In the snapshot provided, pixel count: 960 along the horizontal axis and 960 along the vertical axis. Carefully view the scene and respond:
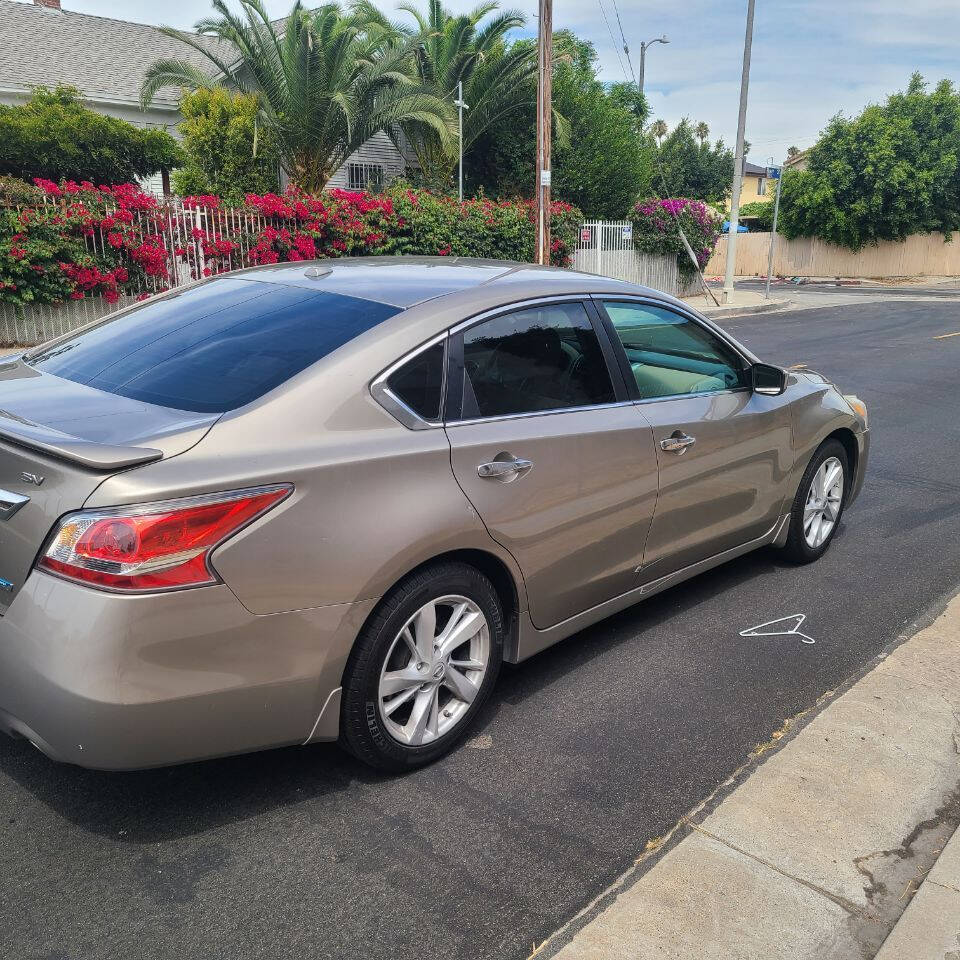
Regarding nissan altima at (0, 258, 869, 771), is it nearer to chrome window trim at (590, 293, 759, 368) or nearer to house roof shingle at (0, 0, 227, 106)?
chrome window trim at (590, 293, 759, 368)

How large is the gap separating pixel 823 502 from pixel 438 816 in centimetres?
313

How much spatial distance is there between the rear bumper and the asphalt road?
350 millimetres

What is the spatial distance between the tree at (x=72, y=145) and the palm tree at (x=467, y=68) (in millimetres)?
7267

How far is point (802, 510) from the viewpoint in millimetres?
4957

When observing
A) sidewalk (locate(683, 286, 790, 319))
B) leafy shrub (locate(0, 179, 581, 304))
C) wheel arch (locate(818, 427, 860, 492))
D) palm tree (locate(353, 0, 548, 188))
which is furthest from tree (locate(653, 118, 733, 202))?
wheel arch (locate(818, 427, 860, 492))

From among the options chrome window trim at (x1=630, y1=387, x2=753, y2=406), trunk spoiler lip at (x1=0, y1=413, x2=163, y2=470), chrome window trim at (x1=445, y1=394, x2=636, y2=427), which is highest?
trunk spoiler lip at (x1=0, y1=413, x2=163, y2=470)

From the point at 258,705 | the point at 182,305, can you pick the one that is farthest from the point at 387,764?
the point at 182,305

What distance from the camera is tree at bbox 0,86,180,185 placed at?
17.0 metres

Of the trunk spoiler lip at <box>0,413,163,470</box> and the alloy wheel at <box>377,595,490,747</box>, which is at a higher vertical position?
the trunk spoiler lip at <box>0,413,163,470</box>

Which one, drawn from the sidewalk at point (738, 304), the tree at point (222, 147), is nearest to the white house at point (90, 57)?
the tree at point (222, 147)

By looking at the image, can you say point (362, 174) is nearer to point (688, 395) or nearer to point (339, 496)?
point (688, 395)

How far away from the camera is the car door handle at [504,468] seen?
124 inches

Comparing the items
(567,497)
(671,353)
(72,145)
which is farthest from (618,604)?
(72,145)

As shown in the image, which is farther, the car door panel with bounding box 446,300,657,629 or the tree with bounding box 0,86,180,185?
the tree with bounding box 0,86,180,185
